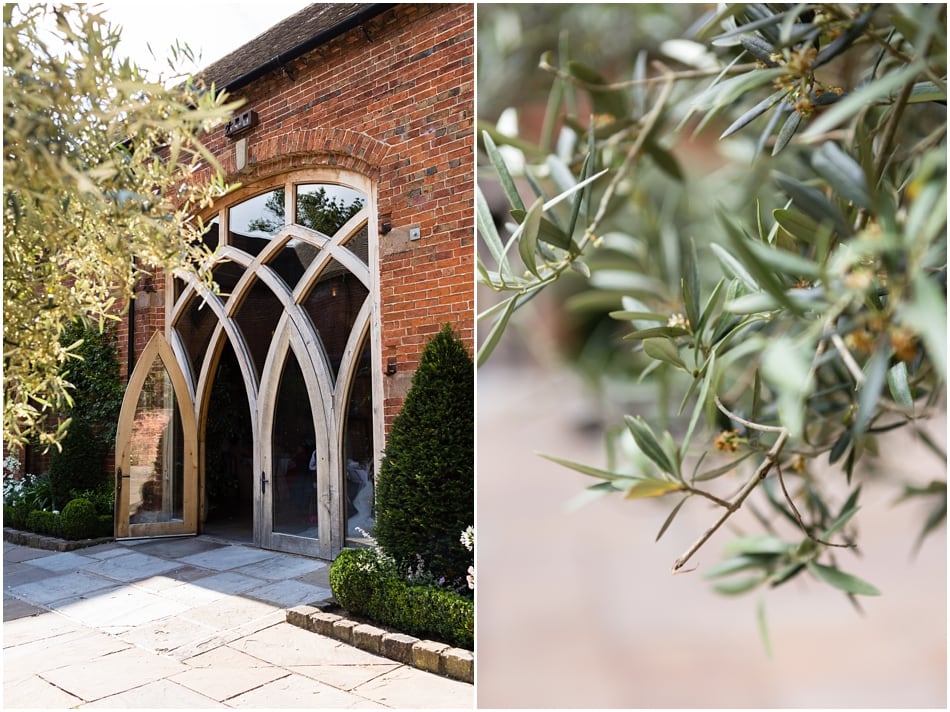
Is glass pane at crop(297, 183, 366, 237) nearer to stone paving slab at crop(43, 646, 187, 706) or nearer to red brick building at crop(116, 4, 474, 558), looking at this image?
red brick building at crop(116, 4, 474, 558)

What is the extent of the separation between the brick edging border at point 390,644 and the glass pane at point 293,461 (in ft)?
1.48

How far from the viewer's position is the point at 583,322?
0.79 m

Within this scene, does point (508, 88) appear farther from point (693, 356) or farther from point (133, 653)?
point (133, 653)

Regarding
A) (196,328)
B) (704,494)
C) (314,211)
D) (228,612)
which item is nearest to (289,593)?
(228,612)

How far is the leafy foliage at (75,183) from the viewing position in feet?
4.89

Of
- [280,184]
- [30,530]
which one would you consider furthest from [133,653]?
[280,184]

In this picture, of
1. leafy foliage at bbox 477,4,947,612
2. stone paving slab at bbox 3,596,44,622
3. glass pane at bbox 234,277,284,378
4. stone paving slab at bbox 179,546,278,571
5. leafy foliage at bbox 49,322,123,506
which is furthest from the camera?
glass pane at bbox 234,277,284,378

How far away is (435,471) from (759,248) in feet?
6.82

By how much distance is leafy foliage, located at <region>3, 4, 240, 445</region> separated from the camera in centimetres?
149

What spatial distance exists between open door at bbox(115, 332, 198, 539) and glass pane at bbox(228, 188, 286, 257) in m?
0.61

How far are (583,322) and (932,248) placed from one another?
0.35 m

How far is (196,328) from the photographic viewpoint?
318cm

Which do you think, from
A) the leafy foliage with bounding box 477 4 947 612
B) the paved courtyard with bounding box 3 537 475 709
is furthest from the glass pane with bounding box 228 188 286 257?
the leafy foliage with bounding box 477 4 947 612

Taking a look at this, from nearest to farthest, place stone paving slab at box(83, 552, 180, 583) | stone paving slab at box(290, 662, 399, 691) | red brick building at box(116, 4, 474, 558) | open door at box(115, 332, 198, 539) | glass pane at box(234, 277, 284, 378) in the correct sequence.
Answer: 1. stone paving slab at box(290, 662, 399, 691)
2. red brick building at box(116, 4, 474, 558)
3. stone paving slab at box(83, 552, 180, 583)
4. open door at box(115, 332, 198, 539)
5. glass pane at box(234, 277, 284, 378)
